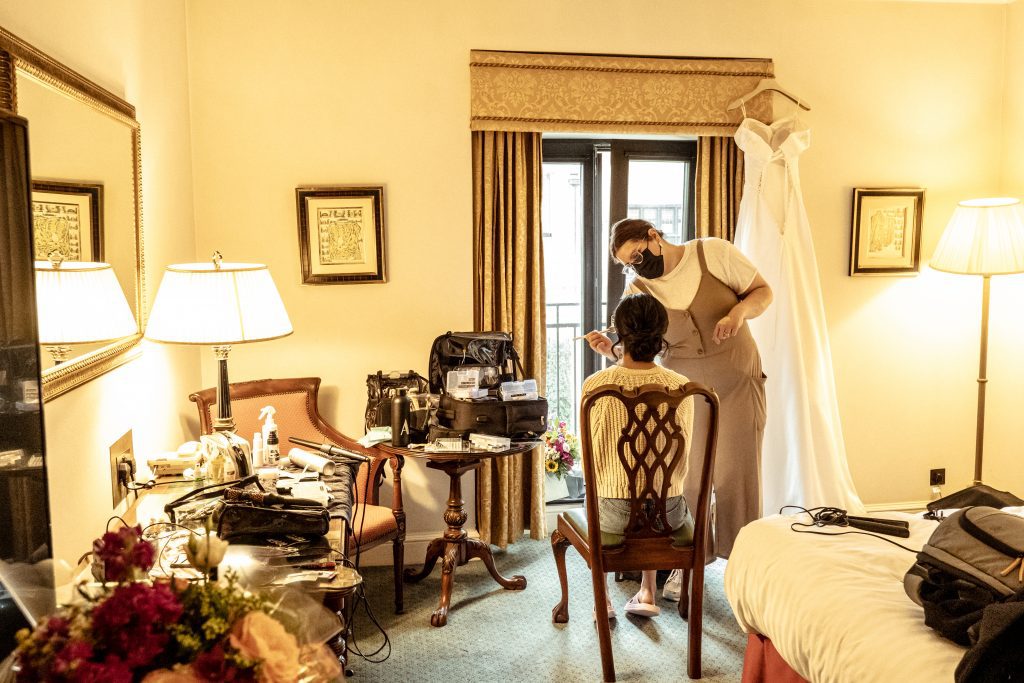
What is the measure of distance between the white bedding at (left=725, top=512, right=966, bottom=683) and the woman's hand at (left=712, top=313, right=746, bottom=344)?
104 cm

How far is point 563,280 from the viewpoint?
4.42 meters

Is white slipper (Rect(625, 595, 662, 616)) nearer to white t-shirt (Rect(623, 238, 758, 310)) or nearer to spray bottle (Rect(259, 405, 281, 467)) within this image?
white t-shirt (Rect(623, 238, 758, 310))

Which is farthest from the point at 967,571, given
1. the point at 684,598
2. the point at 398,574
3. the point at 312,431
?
the point at 312,431

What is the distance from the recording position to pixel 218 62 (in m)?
3.71

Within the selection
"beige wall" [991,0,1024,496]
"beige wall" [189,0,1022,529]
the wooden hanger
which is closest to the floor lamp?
"beige wall" [189,0,1022,529]

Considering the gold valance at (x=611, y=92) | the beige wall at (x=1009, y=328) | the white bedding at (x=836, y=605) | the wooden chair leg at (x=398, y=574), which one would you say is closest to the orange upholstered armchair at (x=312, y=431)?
the wooden chair leg at (x=398, y=574)

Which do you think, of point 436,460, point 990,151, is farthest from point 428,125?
point 990,151

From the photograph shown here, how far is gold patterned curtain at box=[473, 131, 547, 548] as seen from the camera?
13.1 feet

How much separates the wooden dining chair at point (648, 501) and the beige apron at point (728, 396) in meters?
0.64

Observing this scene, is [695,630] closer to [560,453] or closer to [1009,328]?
[560,453]

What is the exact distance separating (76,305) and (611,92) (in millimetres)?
2741

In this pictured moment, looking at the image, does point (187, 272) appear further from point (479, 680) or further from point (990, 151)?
point (990, 151)

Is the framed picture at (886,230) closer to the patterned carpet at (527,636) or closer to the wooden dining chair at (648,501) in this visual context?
the patterned carpet at (527,636)

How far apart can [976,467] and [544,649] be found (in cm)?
258
